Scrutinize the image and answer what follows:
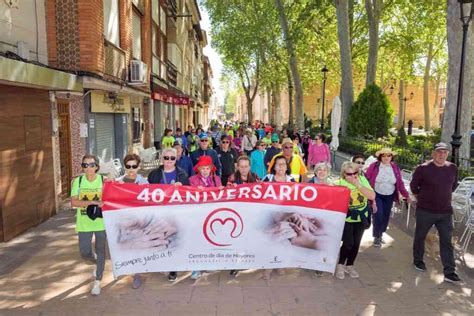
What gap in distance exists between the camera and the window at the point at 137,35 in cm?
1631

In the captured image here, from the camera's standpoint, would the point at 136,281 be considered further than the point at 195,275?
No

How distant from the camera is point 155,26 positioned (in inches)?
825

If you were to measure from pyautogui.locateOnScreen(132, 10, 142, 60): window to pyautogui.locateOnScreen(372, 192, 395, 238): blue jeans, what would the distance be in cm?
1205

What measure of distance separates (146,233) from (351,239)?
278 centimetres

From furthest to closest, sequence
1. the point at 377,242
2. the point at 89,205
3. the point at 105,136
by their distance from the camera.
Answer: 1. the point at 105,136
2. the point at 377,242
3. the point at 89,205

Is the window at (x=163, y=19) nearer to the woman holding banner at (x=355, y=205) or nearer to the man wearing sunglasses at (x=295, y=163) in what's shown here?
the man wearing sunglasses at (x=295, y=163)

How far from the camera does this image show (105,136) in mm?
13758

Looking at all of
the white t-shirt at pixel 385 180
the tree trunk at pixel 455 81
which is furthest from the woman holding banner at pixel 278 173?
the tree trunk at pixel 455 81

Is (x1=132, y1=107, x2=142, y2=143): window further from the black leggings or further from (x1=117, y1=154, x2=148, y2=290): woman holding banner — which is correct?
the black leggings

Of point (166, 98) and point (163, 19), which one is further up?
point (163, 19)

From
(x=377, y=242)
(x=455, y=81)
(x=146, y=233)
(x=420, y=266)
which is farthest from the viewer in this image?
(x=455, y=81)

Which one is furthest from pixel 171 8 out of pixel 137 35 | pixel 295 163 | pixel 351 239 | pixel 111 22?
pixel 351 239

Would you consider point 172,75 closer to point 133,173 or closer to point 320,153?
point 320,153

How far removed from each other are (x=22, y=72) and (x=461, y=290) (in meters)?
7.05
